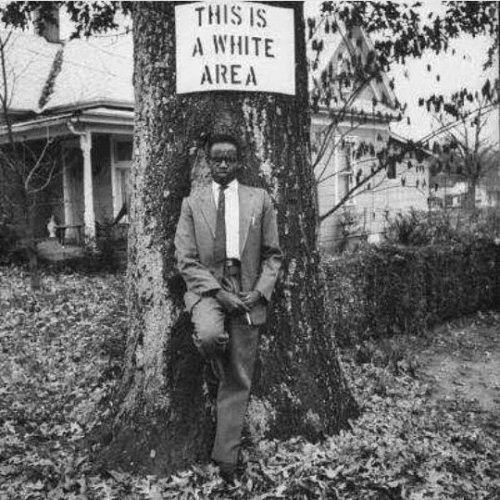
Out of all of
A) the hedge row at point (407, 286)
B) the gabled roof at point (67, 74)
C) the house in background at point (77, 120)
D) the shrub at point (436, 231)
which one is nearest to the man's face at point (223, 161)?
the hedge row at point (407, 286)

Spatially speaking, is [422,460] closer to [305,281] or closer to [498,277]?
[305,281]

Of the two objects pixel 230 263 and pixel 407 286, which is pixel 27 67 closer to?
pixel 407 286

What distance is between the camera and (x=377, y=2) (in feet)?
26.8

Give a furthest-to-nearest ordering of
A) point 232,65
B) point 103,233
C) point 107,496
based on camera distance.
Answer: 1. point 103,233
2. point 232,65
3. point 107,496

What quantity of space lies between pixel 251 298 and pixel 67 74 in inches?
718

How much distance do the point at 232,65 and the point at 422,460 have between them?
10.1 ft

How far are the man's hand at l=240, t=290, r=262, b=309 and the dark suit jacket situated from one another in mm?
34

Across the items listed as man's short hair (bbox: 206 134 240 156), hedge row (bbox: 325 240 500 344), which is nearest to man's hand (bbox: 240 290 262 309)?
man's short hair (bbox: 206 134 240 156)

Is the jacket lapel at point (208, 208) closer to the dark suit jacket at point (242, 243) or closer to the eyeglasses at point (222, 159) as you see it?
the dark suit jacket at point (242, 243)

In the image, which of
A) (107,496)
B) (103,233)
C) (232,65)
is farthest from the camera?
(103,233)

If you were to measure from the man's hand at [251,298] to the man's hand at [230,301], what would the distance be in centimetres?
3

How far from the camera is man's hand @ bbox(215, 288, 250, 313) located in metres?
4.02

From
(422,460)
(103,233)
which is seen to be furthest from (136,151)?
(103,233)

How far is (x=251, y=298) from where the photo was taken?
4.09 meters
